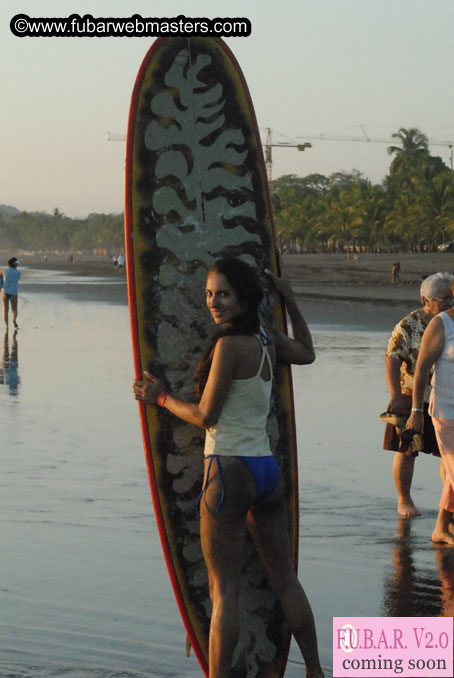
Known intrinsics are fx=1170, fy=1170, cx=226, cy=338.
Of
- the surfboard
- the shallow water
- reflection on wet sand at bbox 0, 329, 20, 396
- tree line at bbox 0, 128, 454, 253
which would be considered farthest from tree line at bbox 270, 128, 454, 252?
the surfboard

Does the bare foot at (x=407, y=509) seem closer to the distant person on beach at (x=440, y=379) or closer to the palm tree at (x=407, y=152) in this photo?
the distant person on beach at (x=440, y=379)

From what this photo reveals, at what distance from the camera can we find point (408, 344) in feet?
23.0

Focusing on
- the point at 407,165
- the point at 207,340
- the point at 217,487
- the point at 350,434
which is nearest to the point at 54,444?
the point at 350,434

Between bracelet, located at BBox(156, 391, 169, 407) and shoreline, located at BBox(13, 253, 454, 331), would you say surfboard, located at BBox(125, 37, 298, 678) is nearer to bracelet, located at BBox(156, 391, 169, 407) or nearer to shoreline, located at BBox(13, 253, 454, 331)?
bracelet, located at BBox(156, 391, 169, 407)

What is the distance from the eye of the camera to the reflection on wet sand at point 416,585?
17.2 feet

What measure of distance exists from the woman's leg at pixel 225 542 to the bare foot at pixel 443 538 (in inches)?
111

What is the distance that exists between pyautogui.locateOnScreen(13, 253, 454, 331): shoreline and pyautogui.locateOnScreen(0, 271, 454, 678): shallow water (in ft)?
50.5

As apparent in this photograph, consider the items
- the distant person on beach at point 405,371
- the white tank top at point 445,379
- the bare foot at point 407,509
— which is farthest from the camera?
the bare foot at point 407,509

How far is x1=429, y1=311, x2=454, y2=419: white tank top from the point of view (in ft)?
19.4

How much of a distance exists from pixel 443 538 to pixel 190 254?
8.76 feet

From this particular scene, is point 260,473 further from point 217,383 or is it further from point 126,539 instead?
point 126,539

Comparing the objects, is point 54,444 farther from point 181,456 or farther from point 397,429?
point 181,456

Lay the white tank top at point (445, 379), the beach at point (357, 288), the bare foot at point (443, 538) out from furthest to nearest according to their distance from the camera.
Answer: the beach at point (357, 288) < the bare foot at point (443, 538) < the white tank top at point (445, 379)

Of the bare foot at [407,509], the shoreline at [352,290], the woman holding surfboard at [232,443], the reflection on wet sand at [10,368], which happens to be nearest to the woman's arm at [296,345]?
the woman holding surfboard at [232,443]
